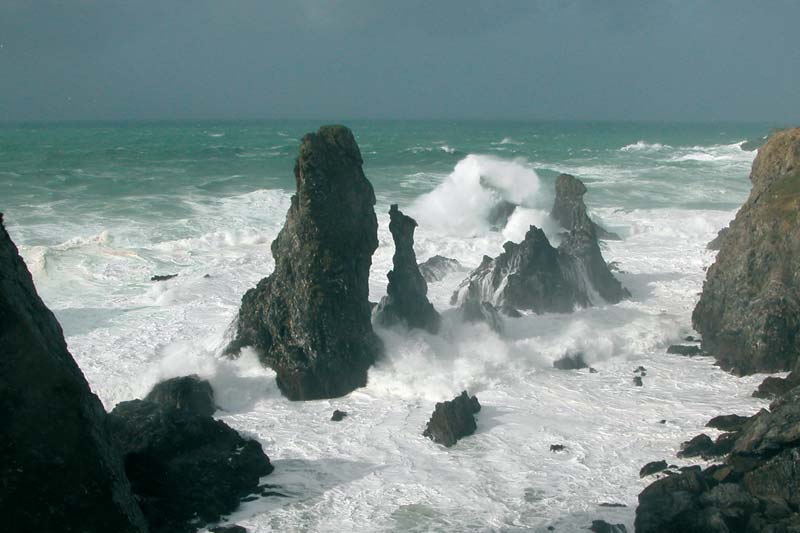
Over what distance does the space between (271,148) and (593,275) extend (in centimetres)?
8057

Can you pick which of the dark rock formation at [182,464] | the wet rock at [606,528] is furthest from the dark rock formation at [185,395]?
the wet rock at [606,528]

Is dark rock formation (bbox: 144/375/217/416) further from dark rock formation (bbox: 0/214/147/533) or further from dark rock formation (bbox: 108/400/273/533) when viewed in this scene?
dark rock formation (bbox: 0/214/147/533)

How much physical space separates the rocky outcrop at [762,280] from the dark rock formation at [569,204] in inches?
513

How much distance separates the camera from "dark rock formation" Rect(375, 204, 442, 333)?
24250mm


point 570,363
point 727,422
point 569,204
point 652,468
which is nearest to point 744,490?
point 652,468

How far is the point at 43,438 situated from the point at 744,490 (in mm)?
11413

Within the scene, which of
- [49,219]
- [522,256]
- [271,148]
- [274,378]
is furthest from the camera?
[271,148]

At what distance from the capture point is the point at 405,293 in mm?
24547

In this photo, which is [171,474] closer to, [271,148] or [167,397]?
[167,397]

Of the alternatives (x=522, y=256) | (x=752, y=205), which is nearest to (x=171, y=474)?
(x=522, y=256)

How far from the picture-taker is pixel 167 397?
2006 centimetres

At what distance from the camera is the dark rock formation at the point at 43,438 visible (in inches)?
368

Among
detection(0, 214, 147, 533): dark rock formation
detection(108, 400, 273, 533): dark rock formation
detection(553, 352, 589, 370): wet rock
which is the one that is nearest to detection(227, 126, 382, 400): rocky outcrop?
detection(108, 400, 273, 533): dark rock formation

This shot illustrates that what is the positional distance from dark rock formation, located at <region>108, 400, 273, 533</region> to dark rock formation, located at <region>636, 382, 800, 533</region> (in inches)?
291
